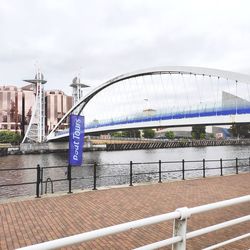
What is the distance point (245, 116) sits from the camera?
29531 millimetres

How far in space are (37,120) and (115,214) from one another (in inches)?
3481

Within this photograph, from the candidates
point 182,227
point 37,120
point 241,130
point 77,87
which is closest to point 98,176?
point 182,227

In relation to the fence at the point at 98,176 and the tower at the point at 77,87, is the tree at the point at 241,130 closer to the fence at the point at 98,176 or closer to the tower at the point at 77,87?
the tower at the point at 77,87

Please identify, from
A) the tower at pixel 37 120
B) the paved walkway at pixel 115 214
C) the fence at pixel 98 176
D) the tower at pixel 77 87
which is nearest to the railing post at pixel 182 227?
the paved walkway at pixel 115 214

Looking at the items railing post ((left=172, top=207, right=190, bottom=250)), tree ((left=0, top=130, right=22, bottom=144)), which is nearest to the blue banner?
railing post ((left=172, top=207, right=190, bottom=250))

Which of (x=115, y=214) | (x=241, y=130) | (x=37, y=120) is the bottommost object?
(x=115, y=214)

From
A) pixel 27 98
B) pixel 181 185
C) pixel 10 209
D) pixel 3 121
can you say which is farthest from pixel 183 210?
pixel 27 98

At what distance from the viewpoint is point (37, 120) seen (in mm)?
92375

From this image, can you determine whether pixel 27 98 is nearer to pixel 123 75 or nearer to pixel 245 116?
pixel 123 75

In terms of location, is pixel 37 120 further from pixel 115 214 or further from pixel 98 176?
pixel 115 214

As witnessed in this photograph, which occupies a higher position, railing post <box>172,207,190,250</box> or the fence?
railing post <box>172,207,190,250</box>

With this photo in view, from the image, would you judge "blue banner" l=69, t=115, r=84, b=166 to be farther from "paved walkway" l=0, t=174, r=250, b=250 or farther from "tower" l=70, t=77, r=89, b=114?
"tower" l=70, t=77, r=89, b=114

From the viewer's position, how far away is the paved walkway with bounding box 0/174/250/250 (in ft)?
19.5

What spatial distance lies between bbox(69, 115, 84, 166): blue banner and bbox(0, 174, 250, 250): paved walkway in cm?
233
